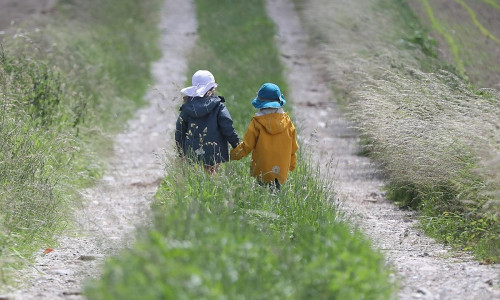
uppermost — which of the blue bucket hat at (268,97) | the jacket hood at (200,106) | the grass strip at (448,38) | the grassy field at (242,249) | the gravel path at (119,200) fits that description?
the grass strip at (448,38)

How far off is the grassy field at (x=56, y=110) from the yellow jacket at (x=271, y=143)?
1908 millimetres

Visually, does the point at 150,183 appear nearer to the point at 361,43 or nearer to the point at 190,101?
the point at 190,101

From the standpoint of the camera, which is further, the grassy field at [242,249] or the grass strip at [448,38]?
the grass strip at [448,38]

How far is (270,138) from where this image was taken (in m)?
7.40

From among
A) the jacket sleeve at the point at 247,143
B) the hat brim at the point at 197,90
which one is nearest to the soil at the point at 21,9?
the hat brim at the point at 197,90

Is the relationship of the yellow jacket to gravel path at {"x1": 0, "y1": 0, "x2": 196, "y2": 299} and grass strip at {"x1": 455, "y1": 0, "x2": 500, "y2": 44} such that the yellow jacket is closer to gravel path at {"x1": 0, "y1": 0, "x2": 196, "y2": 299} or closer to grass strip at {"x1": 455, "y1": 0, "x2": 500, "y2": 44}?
gravel path at {"x1": 0, "y1": 0, "x2": 196, "y2": 299}

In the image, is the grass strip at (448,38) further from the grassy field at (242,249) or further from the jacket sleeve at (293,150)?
the grassy field at (242,249)

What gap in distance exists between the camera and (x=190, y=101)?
7664 mm

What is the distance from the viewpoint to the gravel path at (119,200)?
18.9 ft

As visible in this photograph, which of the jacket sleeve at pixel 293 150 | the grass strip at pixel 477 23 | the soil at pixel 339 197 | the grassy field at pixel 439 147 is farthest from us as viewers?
the grass strip at pixel 477 23

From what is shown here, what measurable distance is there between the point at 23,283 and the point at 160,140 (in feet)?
22.6

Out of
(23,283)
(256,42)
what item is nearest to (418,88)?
(23,283)

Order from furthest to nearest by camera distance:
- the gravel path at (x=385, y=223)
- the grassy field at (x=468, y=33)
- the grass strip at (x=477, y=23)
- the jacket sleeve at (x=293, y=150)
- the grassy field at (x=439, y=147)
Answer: the grass strip at (x=477, y=23) → the grassy field at (x=468, y=33) → the jacket sleeve at (x=293, y=150) → the grassy field at (x=439, y=147) → the gravel path at (x=385, y=223)

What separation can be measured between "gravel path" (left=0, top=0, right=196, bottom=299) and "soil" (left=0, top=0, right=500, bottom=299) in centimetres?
1
